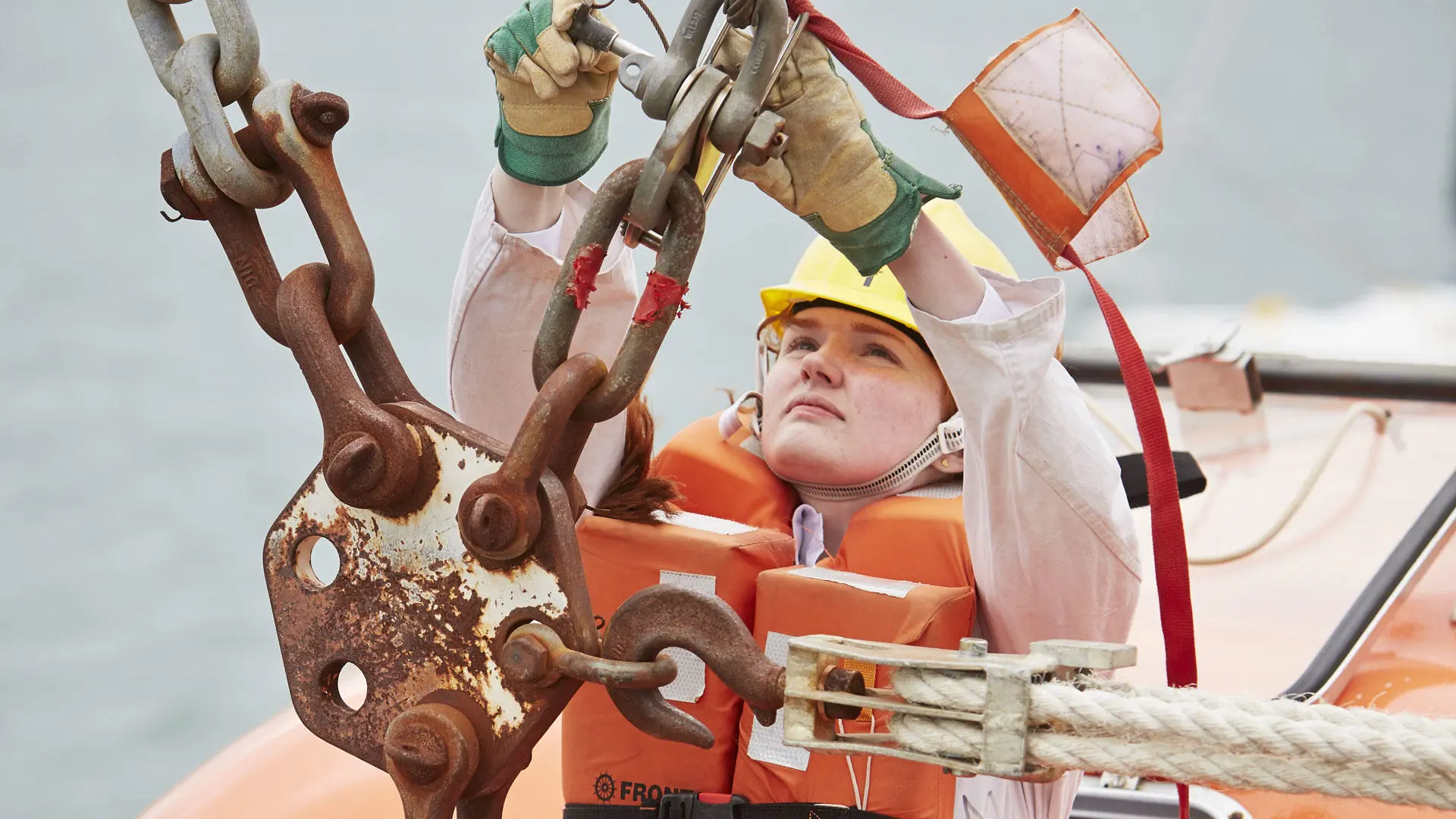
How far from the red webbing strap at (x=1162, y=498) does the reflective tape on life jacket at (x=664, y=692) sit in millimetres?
411

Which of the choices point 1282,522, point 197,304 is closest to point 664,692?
point 1282,522

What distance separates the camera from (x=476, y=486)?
83 centimetres

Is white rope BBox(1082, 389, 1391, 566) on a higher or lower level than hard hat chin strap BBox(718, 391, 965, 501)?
higher

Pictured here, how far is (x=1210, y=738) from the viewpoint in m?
0.72

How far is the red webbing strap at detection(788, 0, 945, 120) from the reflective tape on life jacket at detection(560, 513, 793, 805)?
0.53m

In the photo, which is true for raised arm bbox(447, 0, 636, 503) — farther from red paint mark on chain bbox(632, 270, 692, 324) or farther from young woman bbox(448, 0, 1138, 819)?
red paint mark on chain bbox(632, 270, 692, 324)

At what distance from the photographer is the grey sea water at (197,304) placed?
3674 millimetres

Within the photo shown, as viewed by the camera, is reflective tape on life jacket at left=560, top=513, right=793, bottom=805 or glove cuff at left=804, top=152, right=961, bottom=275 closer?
glove cuff at left=804, top=152, right=961, bottom=275

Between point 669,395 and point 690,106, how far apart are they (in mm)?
3787

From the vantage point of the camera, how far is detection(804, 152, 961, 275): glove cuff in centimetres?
98

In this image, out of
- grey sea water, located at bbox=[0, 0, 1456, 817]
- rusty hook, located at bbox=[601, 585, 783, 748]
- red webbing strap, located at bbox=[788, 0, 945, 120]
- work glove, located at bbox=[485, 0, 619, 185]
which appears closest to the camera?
rusty hook, located at bbox=[601, 585, 783, 748]

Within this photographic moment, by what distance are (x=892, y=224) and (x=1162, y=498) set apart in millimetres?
266

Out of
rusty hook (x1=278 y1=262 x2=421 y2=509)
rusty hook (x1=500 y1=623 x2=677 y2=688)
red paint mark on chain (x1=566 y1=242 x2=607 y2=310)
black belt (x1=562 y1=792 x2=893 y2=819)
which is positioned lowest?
rusty hook (x1=500 y1=623 x2=677 y2=688)

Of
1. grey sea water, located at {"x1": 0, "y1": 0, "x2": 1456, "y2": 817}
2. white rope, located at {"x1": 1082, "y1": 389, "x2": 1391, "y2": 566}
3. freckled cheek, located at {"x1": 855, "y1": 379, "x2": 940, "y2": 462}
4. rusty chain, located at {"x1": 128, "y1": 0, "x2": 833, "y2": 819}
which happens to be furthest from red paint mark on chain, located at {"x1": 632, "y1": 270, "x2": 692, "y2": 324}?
grey sea water, located at {"x1": 0, "y1": 0, "x2": 1456, "y2": 817}
